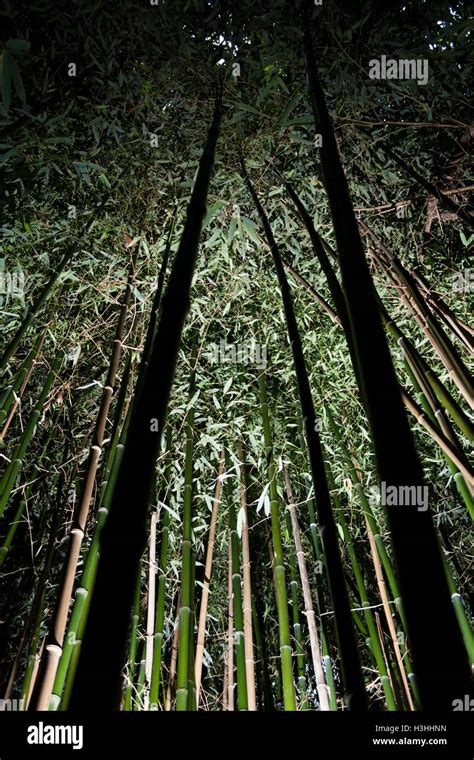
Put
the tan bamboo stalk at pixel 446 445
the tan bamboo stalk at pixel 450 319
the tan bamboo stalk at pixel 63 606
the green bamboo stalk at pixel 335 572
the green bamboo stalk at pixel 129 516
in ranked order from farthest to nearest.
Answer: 1. the tan bamboo stalk at pixel 450 319
2. the tan bamboo stalk at pixel 446 445
3. the tan bamboo stalk at pixel 63 606
4. the green bamboo stalk at pixel 335 572
5. the green bamboo stalk at pixel 129 516

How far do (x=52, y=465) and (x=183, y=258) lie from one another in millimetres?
2238

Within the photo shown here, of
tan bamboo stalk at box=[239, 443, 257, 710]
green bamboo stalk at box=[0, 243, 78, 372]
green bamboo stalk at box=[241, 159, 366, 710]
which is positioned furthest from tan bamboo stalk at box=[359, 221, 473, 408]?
green bamboo stalk at box=[0, 243, 78, 372]

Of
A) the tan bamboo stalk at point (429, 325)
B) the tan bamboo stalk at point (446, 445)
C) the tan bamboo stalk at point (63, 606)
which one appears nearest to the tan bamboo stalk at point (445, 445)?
the tan bamboo stalk at point (446, 445)

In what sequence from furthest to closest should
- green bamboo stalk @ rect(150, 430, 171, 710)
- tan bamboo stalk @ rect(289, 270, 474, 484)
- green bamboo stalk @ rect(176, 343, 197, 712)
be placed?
green bamboo stalk @ rect(150, 430, 171, 710), green bamboo stalk @ rect(176, 343, 197, 712), tan bamboo stalk @ rect(289, 270, 474, 484)

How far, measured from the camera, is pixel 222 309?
3.11m

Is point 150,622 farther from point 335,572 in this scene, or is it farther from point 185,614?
point 335,572

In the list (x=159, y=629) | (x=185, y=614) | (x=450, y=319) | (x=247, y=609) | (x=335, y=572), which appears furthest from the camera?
(x=247, y=609)

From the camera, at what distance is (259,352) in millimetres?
3096

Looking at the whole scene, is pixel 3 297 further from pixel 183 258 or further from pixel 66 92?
pixel 183 258

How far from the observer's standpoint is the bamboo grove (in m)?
2.14

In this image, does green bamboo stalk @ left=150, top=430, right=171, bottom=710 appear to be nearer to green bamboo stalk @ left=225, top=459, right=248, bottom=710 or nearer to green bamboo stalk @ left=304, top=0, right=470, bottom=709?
green bamboo stalk @ left=225, top=459, right=248, bottom=710

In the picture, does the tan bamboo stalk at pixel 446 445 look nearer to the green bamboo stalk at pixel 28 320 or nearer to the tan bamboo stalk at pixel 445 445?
the tan bamboo stalk at pixel 445 445

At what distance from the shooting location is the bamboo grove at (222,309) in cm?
214

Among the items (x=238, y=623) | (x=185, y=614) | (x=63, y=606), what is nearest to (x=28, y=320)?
(x=63, y=606)
